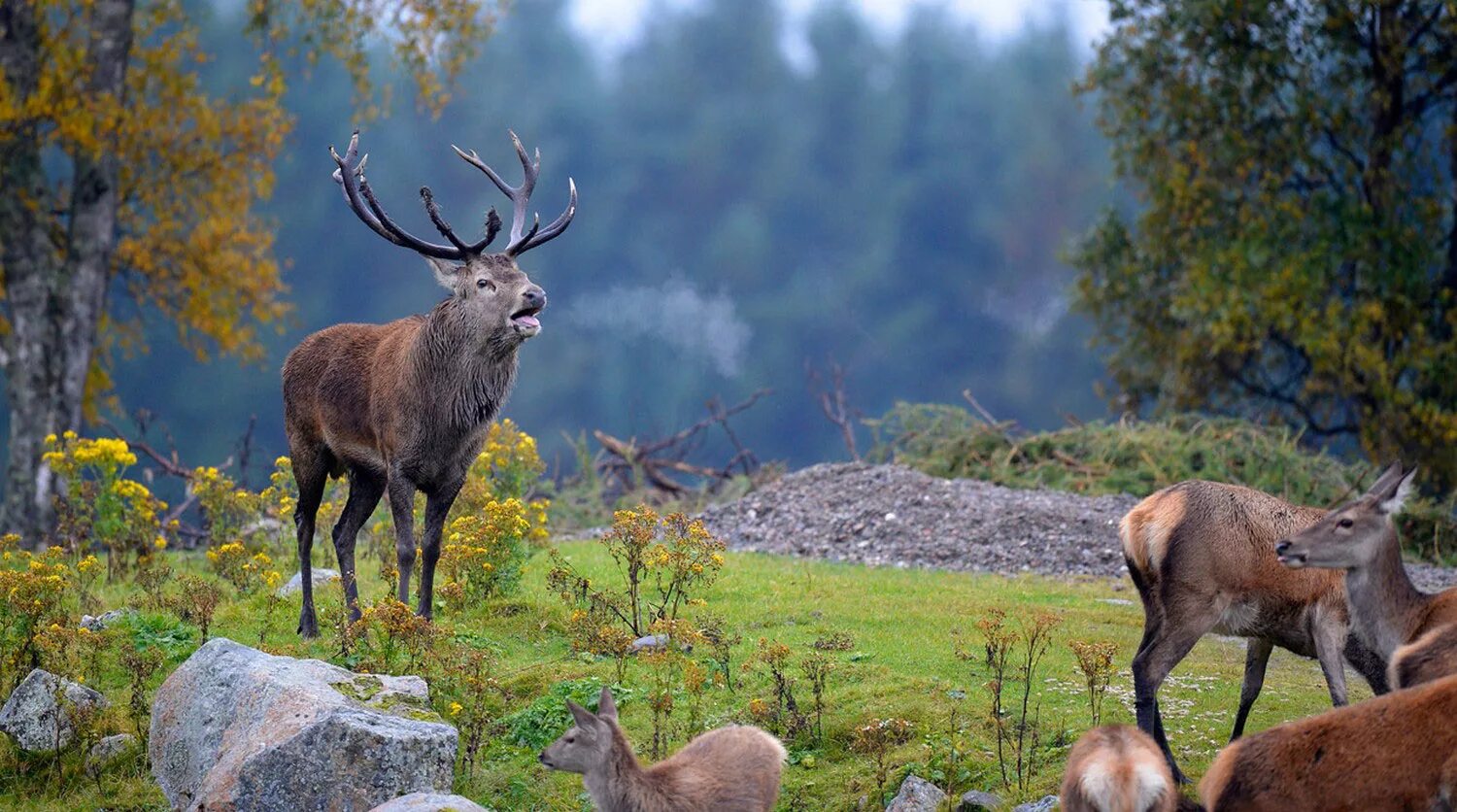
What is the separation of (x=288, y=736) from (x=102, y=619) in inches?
149

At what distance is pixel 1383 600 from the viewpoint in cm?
761

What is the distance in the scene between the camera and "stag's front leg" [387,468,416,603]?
31.5ft

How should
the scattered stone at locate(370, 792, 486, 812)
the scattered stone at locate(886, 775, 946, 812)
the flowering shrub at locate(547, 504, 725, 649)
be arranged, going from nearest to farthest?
the scattered stone at locate(370, 792, 486, 812) → the scattered stone at locate(886, 775, 946, 812) → the flowering shrub at locate(547, 504, 725, 649)

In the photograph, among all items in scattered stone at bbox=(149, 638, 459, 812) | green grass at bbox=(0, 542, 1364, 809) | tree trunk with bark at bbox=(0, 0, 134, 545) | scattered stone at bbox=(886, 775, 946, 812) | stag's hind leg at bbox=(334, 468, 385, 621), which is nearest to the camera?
scattered stone at bbox=(149, 638, 459, 812)

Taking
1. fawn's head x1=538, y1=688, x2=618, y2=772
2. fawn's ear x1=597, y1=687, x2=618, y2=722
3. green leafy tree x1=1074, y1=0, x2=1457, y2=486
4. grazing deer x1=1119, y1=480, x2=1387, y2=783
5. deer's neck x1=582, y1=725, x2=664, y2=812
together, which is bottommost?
deer's neck x1=582, y1=725, x2=664, y2=812

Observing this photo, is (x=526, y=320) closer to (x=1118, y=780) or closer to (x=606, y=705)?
(x=606, y=705)

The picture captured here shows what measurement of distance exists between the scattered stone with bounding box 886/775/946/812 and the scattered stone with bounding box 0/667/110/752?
4478 mm

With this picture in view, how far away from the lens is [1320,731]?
603cm

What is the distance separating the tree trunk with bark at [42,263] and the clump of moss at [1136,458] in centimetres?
1011

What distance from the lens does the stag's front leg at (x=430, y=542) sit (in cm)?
963

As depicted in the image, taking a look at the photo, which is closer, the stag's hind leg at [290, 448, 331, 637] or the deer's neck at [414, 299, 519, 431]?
the deer's neck at [414, 299, 519, 431]

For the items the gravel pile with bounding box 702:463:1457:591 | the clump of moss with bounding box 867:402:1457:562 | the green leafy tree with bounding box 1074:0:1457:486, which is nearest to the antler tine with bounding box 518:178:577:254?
the gravel pile with bounding box 702:463:1457:591

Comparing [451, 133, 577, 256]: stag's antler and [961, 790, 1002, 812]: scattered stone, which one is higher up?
[451, 133, 577, 256]: stag's antler

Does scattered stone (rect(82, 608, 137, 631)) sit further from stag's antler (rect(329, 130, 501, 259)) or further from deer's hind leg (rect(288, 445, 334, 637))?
stag's antler (rect(329, 130, 501, 259))
